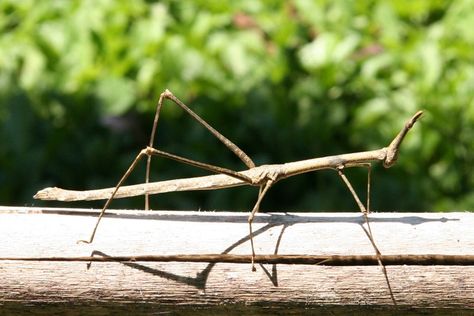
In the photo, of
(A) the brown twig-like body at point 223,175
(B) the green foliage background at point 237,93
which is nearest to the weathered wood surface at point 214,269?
(A) the brown twig-like body at point 223,175

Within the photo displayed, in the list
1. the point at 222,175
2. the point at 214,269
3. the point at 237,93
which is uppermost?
the point at 237,93

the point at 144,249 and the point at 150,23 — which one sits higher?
the point at 150,23

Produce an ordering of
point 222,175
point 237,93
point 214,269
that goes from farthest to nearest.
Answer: point 237,93
point 222,175
point 214,269

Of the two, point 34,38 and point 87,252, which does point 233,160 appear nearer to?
point 34,38

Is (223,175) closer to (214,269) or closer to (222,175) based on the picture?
(222,175)

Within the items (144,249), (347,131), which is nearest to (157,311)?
(144,249)

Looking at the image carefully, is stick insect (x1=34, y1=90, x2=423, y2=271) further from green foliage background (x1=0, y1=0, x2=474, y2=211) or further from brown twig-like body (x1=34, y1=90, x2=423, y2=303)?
green foliage background (x1=0, y1=0, x2=474, y2=211)

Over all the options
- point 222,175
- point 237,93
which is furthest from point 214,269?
point 237,93
